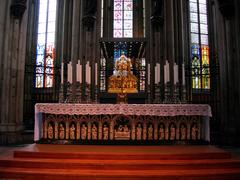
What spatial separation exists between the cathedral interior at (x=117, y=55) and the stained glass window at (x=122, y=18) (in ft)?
0.19

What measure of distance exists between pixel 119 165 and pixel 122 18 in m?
11.9

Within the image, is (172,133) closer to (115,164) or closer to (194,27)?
(115,164)

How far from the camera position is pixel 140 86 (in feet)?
43.0

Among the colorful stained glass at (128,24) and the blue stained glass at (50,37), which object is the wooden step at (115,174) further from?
the colorful stained glass at (128,24)

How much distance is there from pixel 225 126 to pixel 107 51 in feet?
19.7

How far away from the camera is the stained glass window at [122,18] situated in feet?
50.8

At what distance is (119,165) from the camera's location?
527 centimetres

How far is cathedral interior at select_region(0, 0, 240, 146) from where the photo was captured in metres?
9.35

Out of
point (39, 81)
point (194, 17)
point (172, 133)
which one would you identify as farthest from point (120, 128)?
point (194, 17)

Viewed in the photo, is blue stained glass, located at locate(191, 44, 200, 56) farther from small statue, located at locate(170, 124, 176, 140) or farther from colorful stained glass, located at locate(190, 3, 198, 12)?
small statue, located at locate(170, 124, 176, 140)

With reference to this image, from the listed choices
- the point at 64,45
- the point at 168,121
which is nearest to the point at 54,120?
the point at 168,121

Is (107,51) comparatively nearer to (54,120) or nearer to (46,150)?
(54,120)

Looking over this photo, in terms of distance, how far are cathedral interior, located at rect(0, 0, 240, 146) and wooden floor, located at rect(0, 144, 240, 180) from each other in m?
2.15

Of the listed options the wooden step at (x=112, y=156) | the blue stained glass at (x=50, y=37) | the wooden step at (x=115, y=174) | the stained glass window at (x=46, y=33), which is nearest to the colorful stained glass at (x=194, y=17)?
the stained glass window at (x=46, y=33)
